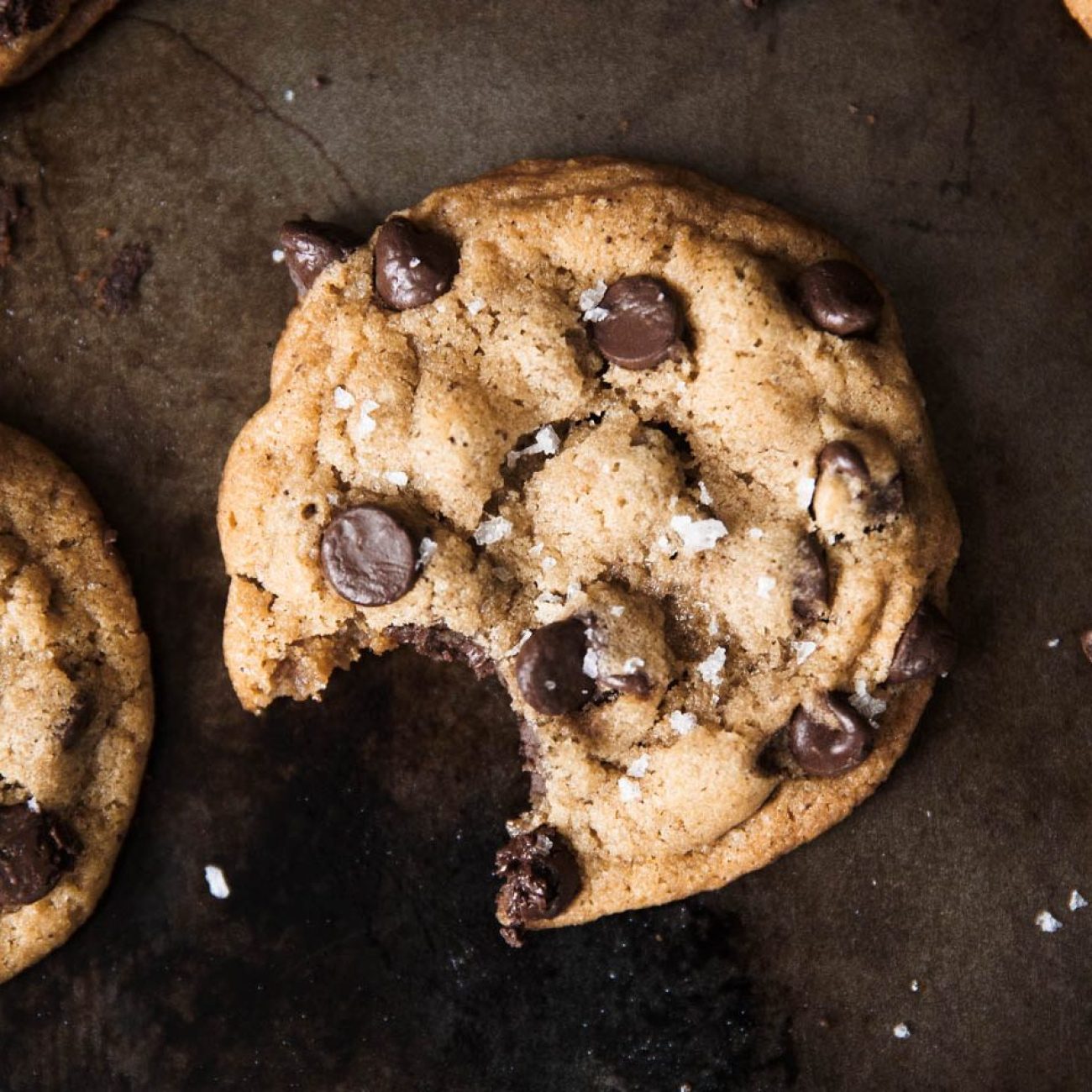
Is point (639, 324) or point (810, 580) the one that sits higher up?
point (639, 324)

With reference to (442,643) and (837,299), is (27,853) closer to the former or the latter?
(442,643)

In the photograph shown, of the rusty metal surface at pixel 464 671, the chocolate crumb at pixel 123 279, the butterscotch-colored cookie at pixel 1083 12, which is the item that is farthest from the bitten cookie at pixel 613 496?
the butterscotch-colored cookie at pixel 1083 12

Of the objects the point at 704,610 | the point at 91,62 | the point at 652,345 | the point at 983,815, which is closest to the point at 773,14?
the point at 652,345

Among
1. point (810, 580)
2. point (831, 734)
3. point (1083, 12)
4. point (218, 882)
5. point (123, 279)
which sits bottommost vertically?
point (218, 882)

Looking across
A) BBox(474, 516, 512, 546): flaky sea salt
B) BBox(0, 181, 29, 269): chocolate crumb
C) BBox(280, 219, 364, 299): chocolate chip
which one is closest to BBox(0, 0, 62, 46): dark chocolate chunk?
BBox(0, 181, 29, 269): chocolate crumb

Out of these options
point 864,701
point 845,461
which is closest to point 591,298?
point 845,461

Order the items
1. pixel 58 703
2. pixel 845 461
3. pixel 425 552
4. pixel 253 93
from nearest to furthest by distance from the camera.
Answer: pixel 845 461 → pixel 425 552 → pixel 58 703 → pixel 253 93
